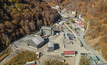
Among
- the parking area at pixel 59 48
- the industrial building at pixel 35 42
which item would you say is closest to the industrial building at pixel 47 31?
the parking area at pixel 59 48

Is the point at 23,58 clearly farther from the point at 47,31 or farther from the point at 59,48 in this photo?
the point at 47,31

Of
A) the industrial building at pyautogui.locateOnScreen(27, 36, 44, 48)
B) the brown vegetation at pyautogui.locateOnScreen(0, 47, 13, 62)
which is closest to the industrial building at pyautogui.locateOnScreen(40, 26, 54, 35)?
the industrial building at pyautogui.locateOnScreen(27, 36, 44, 48)

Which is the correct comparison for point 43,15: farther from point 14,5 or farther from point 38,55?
point 38,55

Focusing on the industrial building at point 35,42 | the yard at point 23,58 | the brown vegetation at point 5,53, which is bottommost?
the yard at point 23,58

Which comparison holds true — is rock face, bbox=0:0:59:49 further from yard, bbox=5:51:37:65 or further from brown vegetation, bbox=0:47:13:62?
yard, bbox=5:51:37:65

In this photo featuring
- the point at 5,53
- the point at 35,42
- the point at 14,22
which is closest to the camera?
the point at 5,53

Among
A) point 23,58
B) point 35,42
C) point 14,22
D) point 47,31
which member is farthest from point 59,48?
point 14,22

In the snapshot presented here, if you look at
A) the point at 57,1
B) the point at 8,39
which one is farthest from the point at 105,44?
the point at 57,1

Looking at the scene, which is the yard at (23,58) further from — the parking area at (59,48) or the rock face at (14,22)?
the rock face at (14,22)

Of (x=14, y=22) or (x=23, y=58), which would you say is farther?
(x=14, y=22)
